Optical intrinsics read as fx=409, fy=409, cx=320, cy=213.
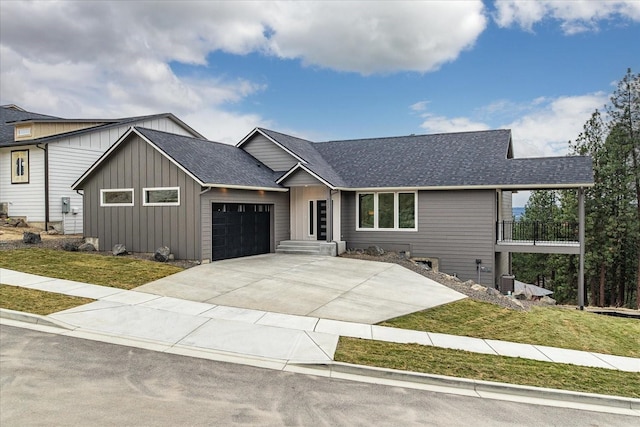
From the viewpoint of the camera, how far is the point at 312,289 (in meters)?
11.9

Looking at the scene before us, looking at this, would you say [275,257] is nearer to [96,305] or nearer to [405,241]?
[405,241]

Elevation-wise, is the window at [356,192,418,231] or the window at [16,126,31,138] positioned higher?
the window at [16,126,31,138]

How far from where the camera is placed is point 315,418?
4.91m

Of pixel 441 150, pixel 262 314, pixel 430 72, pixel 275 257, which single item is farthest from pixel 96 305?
pixel 430 72

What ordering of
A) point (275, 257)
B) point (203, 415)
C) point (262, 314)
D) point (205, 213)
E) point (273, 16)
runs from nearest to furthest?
point (203, 415) < point (262, 314) < point (205, 213) < point (275, 257) < point (273, 16)

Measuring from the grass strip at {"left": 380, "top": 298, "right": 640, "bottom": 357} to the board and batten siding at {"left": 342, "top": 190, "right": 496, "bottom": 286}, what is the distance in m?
6.25

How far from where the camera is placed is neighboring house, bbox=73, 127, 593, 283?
15.8 meters

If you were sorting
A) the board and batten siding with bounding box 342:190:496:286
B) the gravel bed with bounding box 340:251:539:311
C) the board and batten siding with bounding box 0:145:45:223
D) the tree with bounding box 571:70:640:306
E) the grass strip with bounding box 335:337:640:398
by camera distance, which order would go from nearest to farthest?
the grass strip with bounding box 335:337:640:398 → the gravel bed with bounding box 340:251:539:311 → the board and batten siding with bounding box 342:190:496:286 → the board and batten siding with bounding box 0:145:45:223 → the tree with bounding box 571:70:640:306

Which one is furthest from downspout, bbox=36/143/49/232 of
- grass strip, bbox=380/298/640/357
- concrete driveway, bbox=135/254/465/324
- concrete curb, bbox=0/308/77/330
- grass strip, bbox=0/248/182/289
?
grass strip, bbox=380/298/640/357

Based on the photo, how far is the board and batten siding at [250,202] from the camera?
15281mm

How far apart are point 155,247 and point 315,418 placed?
1271cm

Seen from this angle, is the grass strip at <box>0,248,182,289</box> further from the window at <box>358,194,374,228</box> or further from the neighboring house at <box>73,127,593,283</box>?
the window at <box>358,194,374,228</box>

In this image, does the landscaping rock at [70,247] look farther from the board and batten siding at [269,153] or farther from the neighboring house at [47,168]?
the board and batten siding at [269,153]

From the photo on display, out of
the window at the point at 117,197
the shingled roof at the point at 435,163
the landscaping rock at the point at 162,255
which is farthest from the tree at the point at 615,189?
the window at the point at 117,197
